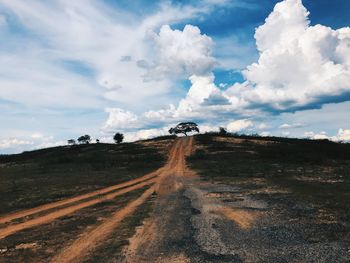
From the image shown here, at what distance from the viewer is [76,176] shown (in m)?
38.7

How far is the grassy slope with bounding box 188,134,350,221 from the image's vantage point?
70.2 feet

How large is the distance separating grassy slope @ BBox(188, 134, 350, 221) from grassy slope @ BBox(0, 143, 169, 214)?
7.22 meters

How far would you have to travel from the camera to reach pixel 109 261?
35.3ft

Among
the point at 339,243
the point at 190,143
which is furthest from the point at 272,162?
the point at 339,243

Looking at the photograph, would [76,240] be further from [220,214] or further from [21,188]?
[21,188]

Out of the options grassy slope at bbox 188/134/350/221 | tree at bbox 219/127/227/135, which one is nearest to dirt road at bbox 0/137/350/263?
grassy slope at bbox 188/134/350/221

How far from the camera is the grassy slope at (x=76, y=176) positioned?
26312mm

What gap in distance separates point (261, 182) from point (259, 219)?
45.2 ft

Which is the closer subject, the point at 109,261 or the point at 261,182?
the point at 109,261

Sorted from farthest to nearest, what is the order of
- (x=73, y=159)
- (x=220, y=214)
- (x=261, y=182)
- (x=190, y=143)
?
(x=190, y=143), (x=73, y=159), (x=261, y=182), (x=220, y=214)

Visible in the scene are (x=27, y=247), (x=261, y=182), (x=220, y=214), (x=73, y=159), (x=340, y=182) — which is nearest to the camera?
(x=27, y=247)

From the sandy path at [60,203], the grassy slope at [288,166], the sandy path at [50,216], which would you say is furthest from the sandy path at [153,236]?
the grassy slope at [288,166]

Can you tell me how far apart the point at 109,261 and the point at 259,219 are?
21.9ft

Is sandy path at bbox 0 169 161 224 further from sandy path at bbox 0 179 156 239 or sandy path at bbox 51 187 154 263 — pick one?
sandy path at bbox 51 187 154 263
